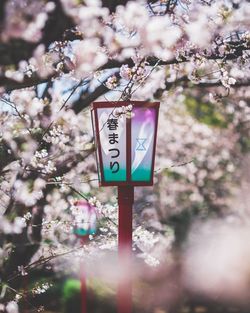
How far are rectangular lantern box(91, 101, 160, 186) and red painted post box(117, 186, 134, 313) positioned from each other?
0.12 m

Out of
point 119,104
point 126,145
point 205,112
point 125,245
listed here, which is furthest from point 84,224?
point 205,112

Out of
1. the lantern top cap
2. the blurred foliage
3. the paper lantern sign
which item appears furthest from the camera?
the blurred foliage

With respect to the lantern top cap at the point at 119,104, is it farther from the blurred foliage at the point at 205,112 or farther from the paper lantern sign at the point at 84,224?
the blurred foliage at the point at 205,112

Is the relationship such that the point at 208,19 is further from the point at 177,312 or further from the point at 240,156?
the point at 240,156

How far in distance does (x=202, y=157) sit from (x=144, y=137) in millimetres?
10210

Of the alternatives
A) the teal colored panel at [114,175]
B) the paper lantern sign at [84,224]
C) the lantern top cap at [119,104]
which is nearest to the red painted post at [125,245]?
the teal colored panel at [114,175]

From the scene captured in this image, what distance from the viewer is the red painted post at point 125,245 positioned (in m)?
4.02

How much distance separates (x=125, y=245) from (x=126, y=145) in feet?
2.47

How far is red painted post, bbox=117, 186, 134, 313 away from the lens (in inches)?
158

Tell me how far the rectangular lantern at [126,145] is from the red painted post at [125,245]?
12 cm

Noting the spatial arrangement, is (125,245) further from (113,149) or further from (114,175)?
(113,149)

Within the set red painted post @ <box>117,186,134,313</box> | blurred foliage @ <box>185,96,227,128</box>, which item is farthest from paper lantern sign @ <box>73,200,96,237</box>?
blurred foliage @ <box>185,96,227,128</box>

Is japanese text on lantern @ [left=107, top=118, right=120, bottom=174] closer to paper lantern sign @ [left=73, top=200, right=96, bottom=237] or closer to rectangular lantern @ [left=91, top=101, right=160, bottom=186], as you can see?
rectangular lantern @ [left=91, top=101, right=160, bottom=186]

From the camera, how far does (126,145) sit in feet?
13.4
